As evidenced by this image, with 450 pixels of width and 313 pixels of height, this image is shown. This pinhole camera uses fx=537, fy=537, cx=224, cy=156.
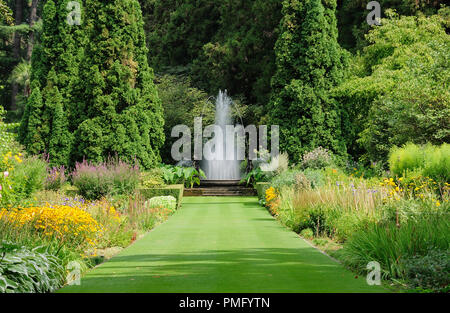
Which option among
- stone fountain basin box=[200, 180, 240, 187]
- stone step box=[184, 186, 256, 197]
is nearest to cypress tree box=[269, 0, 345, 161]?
stone step box=[184, 186, 256, 197]

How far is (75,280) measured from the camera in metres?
6.72

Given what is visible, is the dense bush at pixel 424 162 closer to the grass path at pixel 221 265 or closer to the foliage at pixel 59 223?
the grass path at pixel 221 265

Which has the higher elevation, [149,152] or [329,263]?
[149,152]

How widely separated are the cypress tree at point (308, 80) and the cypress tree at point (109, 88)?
683cm

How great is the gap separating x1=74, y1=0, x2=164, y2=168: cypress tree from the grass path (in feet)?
28.5

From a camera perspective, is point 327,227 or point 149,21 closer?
point 327,227

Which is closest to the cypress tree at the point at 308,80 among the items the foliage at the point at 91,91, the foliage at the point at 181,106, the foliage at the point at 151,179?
the foliage at the point at 91,91

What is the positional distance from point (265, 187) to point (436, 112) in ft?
20.4

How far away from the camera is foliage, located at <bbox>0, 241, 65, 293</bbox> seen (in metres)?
5.80

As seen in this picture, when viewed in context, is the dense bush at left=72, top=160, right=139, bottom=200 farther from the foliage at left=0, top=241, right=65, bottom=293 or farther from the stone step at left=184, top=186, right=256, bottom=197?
the foliage at left=0, top=241, right=65, bottom=293

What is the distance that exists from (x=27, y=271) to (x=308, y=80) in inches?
771

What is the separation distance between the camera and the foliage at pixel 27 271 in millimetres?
5797
